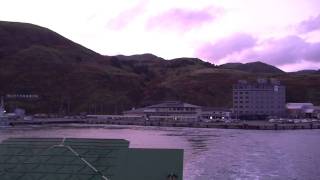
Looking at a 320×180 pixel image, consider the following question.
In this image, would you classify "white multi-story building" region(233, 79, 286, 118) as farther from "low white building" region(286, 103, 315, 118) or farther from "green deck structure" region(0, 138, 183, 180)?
"green deck structure" region(0, 138, 183, 180)

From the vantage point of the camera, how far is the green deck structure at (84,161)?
13289 millimetres

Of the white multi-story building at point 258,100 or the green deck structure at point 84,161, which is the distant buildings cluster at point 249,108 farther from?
the green deck structure at point 84,161

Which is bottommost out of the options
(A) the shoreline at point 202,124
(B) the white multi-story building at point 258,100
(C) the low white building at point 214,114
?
(A) the shoreline at point 202,124

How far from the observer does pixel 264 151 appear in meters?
46.6

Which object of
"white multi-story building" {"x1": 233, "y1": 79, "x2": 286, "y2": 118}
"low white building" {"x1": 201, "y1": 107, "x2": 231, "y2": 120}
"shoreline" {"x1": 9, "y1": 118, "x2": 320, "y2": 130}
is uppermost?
"white multi-story building" {"x1": 233, "y1": 79, "x2": 286, "y2": 118}

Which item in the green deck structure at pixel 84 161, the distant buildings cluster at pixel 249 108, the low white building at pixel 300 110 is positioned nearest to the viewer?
the green deck structure at pixel 84 161

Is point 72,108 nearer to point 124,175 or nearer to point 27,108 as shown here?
point 27,108

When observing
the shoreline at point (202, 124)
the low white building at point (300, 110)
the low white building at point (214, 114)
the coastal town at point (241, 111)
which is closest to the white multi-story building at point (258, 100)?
the coastal town at point (241, 111)

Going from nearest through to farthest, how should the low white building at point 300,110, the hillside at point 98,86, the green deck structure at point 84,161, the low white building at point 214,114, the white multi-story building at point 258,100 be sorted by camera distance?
the green deck structure at point 84,161
the low white building at point 214,114
the low white building at point 300,110
the white multi-story building at point 258,100
the hillside at point 98,86

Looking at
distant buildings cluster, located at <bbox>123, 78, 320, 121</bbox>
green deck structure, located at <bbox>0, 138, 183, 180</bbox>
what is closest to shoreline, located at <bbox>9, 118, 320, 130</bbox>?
distant buildings cluster, located at <bbox>123, 78, 320, 121</bbox>

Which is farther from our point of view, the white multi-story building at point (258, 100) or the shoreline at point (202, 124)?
the white multi-story building at point (258, 100)

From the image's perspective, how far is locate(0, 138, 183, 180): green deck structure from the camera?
43.6 feet

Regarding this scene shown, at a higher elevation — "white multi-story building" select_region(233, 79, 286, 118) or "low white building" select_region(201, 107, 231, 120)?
"white multi-story building" select_region(233, 79, 286, 118)

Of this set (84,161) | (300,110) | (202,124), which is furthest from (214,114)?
(84,161)
